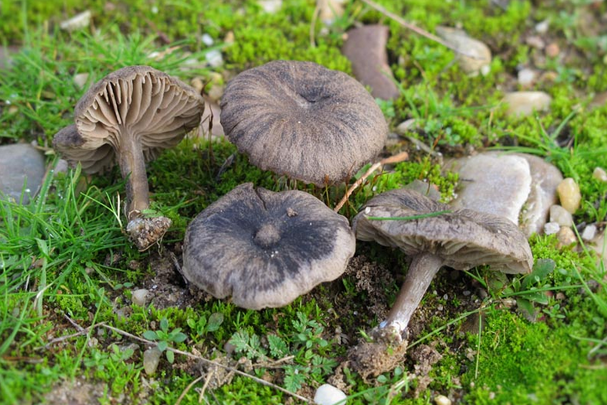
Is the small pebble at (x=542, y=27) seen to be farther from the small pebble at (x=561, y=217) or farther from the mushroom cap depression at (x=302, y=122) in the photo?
the mushroom cap depression at (x=302, y=122)

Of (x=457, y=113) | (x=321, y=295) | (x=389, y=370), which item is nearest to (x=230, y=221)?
(x=321, y=295)

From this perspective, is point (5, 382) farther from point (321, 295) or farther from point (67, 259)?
point (321, 295)

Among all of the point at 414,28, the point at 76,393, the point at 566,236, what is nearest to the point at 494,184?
the point at 566,236

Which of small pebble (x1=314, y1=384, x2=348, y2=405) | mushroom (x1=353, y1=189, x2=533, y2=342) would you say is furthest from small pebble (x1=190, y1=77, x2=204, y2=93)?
small pebble (x1=314, y1=384, x2=348, y2=405)

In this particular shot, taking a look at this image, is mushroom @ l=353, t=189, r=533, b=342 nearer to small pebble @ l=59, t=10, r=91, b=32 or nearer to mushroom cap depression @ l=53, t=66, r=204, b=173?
mushroom cap depression @ l=53, t=66, r=204, b=173

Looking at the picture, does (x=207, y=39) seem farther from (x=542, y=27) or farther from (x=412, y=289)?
(x=542, y=27)

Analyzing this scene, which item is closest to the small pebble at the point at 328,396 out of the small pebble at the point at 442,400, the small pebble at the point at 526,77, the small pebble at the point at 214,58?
the small pebble at the point at 442,400
